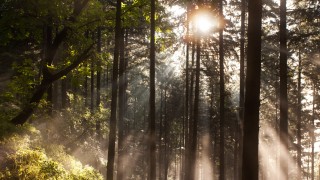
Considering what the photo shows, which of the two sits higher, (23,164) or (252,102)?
(252,102)

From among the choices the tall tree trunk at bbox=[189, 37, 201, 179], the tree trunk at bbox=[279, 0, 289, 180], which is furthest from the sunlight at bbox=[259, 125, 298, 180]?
the tree trunk at bbox=[279, 0, 289, 180]

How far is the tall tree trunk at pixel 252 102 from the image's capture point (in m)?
7.98

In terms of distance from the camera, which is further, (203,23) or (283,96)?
(203,23)

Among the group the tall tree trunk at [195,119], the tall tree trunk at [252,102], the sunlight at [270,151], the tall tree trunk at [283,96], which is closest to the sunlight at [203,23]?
the tall tree trunk at [195,119]

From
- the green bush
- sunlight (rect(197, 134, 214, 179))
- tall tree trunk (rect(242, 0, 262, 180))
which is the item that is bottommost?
sunlight (rect(197, 134, 214, 179))

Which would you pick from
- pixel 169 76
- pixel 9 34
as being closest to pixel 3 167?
pixel 9 34

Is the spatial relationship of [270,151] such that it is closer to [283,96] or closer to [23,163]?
[283,96]

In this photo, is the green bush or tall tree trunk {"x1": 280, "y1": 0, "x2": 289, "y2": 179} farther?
tall tree trunk {"x1": 280, "y1": 0, "x2": 289, "y2": 179}

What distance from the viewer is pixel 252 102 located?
8.07 m

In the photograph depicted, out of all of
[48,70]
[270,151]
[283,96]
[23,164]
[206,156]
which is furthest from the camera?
[270,151]

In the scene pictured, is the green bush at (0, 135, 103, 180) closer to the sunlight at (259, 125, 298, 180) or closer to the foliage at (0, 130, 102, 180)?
the foliage at (0, 130, 102, 180)

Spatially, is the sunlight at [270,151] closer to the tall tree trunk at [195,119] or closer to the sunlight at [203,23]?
the tall tree trunk at [195,119]

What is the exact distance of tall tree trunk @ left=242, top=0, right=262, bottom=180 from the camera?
7.98m

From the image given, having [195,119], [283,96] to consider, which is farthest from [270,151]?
[283,96]
